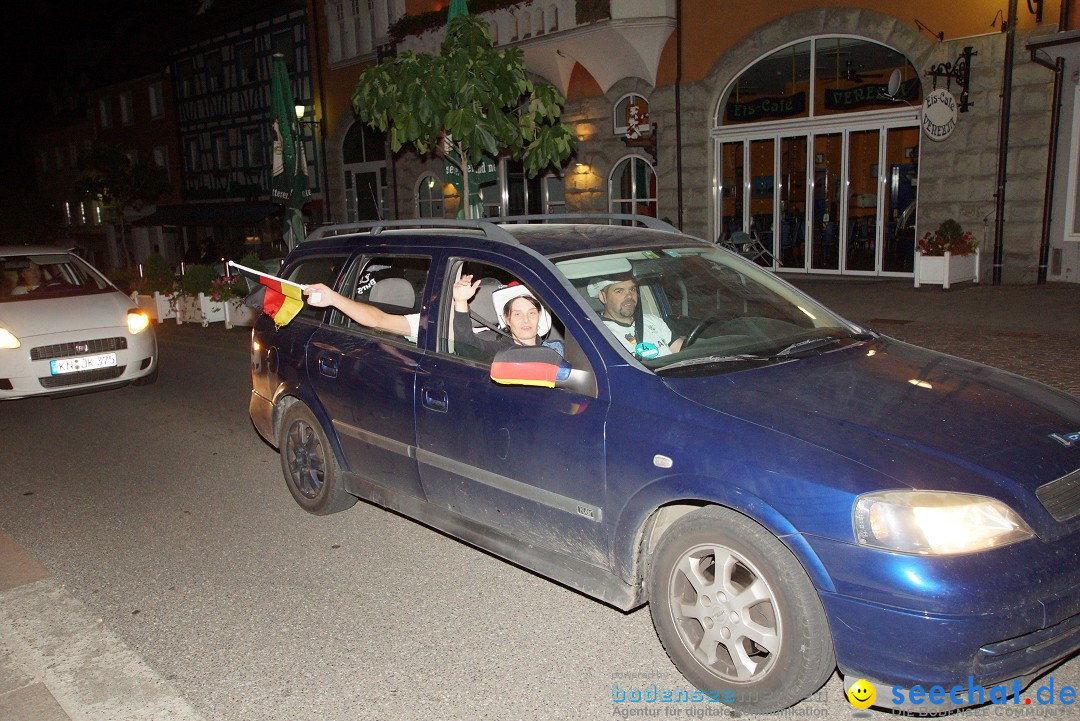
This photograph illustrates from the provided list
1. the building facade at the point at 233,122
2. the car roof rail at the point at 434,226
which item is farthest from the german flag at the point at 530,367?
the building facade at the point at 233,122

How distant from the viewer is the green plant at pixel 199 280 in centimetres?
1571

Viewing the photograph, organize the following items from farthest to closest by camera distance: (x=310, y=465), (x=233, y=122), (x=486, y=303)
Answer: (x=233, y=122) < (x=310, y=465) < (x=486, y=303)

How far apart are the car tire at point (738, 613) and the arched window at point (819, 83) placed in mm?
14154

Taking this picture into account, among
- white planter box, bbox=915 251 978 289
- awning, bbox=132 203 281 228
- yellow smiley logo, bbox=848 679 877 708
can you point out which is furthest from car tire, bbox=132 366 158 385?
awning, bbox=132 203 281 228

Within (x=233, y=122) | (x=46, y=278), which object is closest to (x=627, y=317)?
(x=46, y=278)

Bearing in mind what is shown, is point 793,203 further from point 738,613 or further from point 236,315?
point 738,613

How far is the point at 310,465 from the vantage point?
5516mm

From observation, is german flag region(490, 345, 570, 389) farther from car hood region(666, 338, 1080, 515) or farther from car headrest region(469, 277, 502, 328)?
car headrest region(469, 277, 502, 328)

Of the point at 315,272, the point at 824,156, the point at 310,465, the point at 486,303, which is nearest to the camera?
the point at 486,303

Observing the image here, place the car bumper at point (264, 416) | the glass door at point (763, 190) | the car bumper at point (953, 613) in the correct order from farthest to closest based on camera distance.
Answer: the glass door at point (763, 190), the car bumper at point (264, 416), the car bumper at point (953, 613)

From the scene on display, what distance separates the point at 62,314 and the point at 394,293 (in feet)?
18.8

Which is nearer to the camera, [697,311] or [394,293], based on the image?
[697,311]

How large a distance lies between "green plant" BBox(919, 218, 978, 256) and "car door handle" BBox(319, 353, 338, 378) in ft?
38.8

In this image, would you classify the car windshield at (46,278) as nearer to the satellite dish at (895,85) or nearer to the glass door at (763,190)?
the glass door at (763,190)
